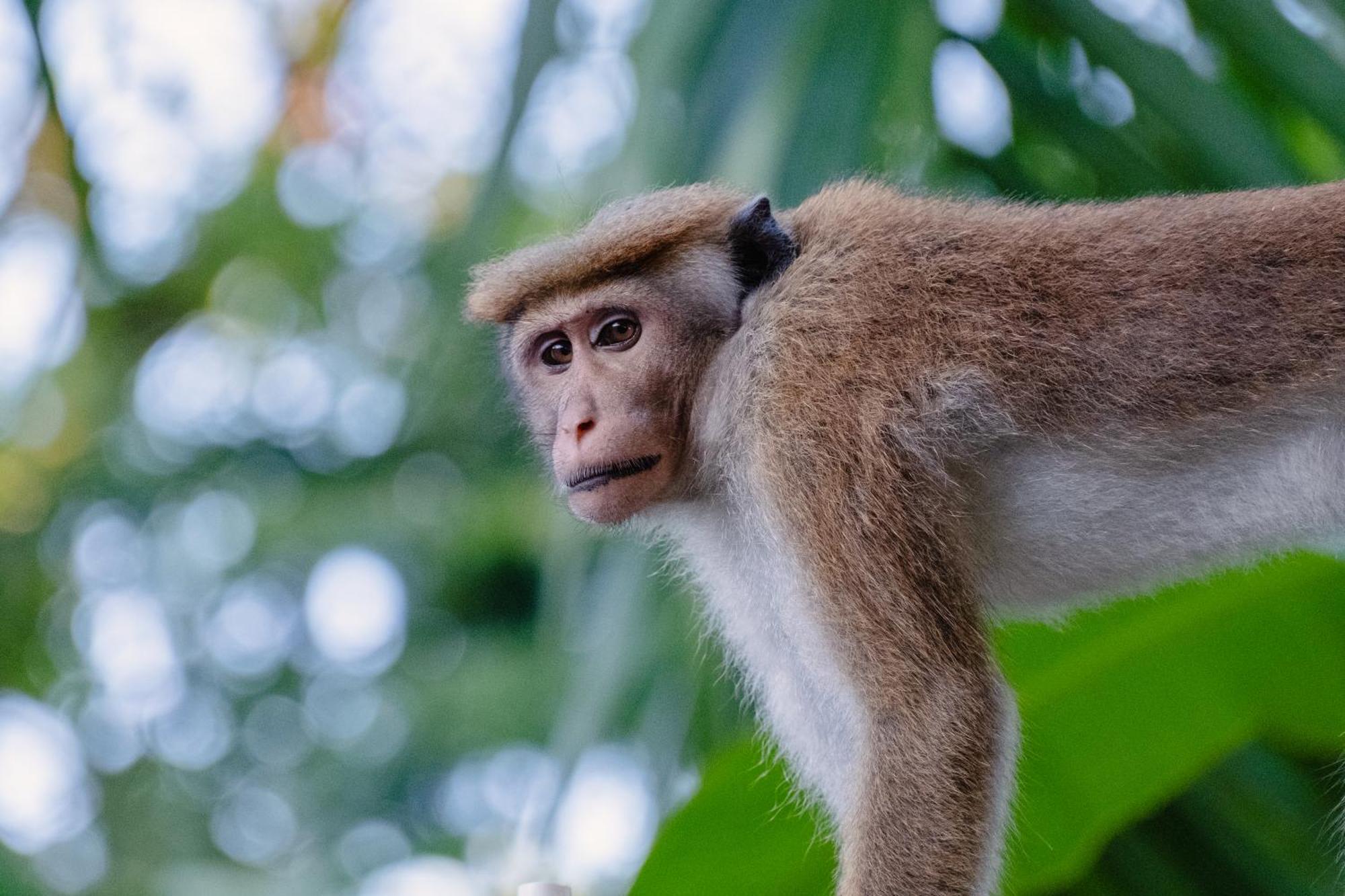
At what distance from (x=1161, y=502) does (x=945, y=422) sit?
0.51 meters

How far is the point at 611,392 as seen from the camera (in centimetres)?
321

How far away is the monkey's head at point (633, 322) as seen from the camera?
3180mm

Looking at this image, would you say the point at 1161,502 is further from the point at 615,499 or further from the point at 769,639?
the point at 615,499

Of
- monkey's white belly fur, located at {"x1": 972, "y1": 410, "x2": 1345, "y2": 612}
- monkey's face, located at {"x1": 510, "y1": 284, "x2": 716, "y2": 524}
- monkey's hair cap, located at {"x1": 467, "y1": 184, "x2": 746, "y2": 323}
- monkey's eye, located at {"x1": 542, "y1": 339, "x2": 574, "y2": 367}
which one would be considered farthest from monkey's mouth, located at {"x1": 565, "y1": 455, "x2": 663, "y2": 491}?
monkey's white belly fur, located at {"x1": 972, "y1": 410, "x2": 1345, "y2": 612}

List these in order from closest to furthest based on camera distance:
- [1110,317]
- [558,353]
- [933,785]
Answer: [933,785], [1110,317], [558,353]

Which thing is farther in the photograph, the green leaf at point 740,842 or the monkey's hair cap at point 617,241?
the monkey's hair cap at point 617,241

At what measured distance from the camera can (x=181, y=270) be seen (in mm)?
11141

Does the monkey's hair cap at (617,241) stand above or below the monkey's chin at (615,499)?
above

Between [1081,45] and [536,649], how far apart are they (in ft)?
18.2

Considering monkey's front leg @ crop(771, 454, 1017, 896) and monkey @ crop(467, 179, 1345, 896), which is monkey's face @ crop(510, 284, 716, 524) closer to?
monkey @ crop(467, 179, 1345, 896)

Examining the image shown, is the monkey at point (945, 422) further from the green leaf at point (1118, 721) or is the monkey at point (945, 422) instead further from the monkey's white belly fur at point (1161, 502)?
the green leaf at point (1118, 721)

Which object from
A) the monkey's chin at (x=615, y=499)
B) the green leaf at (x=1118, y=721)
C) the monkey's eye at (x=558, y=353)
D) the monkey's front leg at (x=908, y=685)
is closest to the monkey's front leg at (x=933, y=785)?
the monkey's front leg at (x=908, y=685)

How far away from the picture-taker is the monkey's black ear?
326cm

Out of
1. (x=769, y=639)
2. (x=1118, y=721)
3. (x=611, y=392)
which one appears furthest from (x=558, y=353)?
(x=1118, y=721)
